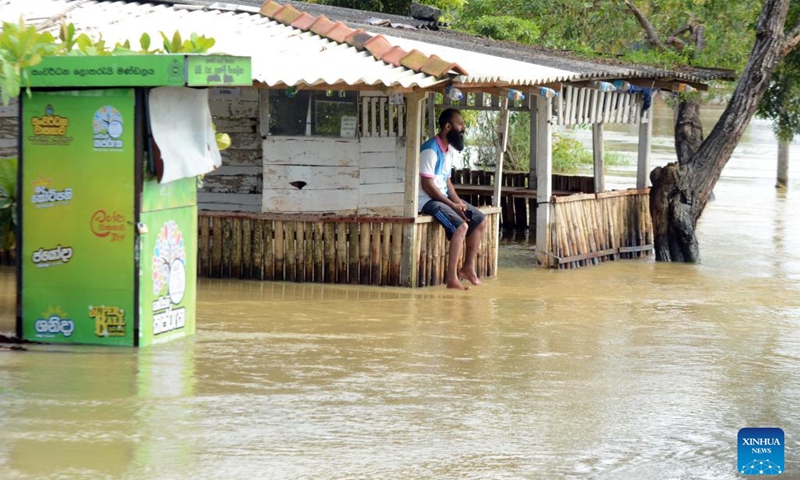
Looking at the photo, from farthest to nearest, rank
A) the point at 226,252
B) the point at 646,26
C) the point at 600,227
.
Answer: the point at 646,26, the point at 600,227, the point at 226,252

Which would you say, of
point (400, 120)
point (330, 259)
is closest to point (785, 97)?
point (400, 120)

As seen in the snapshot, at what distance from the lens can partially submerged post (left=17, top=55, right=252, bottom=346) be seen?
8344 mm

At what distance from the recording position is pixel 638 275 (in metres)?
14.8

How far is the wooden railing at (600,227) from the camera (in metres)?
14.7

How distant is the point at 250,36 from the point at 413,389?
5.74m

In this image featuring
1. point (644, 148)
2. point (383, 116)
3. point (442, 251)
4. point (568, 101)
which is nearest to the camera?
point (442, 251)

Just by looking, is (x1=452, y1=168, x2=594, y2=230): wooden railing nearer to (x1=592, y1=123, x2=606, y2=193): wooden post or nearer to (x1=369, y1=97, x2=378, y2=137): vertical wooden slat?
(x1=592, y1=123, x2=606, y2=193): wooden post

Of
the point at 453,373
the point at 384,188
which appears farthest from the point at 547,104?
the point at 453,373

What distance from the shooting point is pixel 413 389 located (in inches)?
313

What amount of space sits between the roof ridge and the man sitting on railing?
1004mm

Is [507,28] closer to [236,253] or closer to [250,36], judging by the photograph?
[250,36]

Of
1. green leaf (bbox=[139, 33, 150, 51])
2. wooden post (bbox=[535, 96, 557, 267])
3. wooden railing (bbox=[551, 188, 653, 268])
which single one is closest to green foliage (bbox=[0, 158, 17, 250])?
green leaf (bbox=[139, 33, 150, 51])

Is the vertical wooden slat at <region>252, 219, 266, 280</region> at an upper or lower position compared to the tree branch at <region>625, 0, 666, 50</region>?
lower

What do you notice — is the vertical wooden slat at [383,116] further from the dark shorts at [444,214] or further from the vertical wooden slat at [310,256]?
the vertical wooden slat at [310,256]
